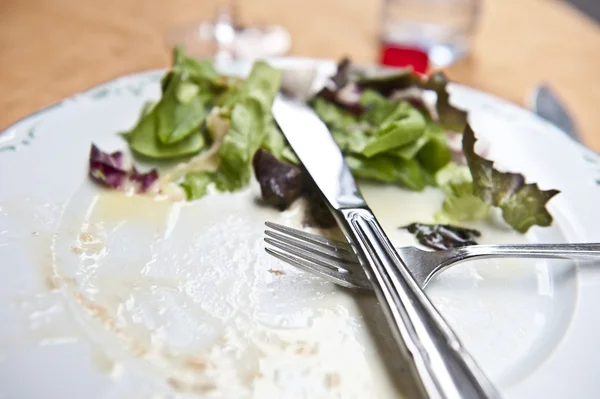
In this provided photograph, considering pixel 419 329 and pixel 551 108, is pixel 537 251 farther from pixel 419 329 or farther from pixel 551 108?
pixel 551 108

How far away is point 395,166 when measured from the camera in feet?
3.30

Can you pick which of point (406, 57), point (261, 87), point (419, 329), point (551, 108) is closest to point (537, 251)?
point (419, 329)

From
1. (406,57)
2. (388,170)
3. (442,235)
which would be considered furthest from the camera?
(406,57)

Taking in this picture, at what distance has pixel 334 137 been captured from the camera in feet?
3.47

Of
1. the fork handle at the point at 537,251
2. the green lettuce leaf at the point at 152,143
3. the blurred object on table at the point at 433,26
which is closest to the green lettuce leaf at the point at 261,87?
the green lettuce leaf at the point at 152,143

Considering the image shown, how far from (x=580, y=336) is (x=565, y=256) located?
127 mm

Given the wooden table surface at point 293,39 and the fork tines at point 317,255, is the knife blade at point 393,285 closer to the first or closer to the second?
the fork tines at point 317,255

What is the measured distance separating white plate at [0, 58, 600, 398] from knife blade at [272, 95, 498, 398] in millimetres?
62

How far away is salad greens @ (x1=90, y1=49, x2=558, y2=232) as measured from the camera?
0.92 metres

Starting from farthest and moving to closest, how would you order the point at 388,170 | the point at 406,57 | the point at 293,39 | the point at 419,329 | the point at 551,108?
the point at 293,39 < the point at 406,57 < the point at 551,108 < the point at 388,170 < the point at 419,329

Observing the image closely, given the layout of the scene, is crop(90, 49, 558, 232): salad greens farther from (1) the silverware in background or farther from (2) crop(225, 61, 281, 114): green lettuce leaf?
(1) the silverware in background

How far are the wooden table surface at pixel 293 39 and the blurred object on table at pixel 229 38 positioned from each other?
0.04m

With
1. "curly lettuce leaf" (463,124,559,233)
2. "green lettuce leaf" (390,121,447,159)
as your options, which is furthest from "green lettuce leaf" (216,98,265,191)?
"curly lettuce leaf" (463,124,559,233)

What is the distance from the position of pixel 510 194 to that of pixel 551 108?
22.0 inches
